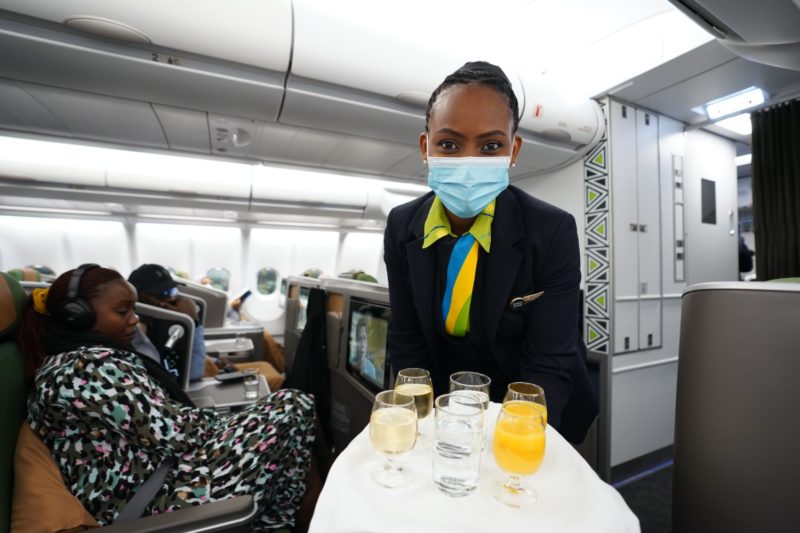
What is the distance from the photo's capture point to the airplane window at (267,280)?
32.2ft

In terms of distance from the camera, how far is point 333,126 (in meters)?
2.63

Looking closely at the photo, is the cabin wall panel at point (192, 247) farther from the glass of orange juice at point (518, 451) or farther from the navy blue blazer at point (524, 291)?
the glass of orange juice at point (518, 451)

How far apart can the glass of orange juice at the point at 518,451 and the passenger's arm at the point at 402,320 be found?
27.9 inches

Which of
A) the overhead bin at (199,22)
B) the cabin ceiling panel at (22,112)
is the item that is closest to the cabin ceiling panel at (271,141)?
the overhead bin at (199,22)

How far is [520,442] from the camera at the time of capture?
74 cm

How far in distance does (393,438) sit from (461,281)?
639mm

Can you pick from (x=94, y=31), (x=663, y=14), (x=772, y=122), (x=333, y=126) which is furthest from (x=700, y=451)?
(x=772, y=122)

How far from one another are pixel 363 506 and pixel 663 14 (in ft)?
11.5

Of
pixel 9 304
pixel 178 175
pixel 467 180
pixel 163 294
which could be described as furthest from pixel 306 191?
pixel 467 180

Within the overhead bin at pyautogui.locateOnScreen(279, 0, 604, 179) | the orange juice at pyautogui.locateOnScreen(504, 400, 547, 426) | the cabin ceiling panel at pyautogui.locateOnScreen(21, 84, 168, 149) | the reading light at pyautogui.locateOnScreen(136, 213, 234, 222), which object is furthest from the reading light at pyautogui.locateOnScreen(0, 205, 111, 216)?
the orange juice at pyautogui.locateOnScreen(504, 400, 547, 426)

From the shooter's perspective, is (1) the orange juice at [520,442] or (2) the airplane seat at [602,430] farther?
(2) the airplane seat at [602,430]

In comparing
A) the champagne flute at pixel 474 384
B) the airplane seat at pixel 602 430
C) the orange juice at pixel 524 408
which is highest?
the orange juice at pixel 524 408

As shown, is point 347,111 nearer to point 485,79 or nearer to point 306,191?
point 485,79

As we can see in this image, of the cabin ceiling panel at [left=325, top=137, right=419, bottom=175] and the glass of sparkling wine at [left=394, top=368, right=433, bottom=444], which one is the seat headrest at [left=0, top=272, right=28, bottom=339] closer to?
the glass of sparkling wine at [left=394, top=368, right=433, bottom=444]
